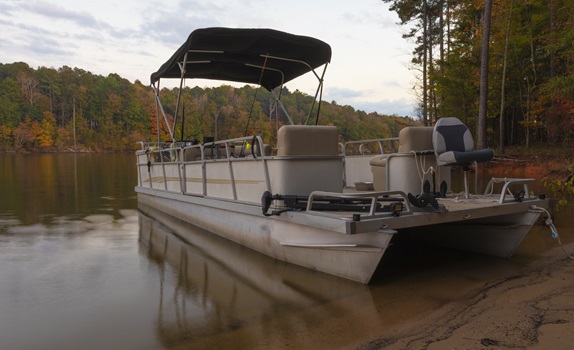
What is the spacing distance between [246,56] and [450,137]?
4838mm

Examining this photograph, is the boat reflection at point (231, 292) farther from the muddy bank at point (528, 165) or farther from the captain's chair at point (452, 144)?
the muddy bank at point (528, 165)

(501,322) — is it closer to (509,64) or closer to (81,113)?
(509,64)

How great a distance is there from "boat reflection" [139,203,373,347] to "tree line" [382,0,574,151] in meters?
13.7

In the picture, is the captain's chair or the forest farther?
the forest

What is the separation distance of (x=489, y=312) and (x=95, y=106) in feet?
333

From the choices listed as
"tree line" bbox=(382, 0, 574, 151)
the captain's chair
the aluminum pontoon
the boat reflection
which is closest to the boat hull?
the aluminum pontoon

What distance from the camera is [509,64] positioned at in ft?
70.1

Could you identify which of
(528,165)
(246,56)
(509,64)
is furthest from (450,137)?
(509,64)

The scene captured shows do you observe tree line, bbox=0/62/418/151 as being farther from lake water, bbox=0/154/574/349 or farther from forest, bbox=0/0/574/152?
lake water, bbox=0/154/574/349

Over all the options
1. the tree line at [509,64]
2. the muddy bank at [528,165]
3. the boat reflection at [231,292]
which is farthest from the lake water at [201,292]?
the tree line at [509,64]

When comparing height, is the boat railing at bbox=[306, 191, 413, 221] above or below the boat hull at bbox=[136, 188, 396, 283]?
above

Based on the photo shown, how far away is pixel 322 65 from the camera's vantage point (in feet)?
26.9

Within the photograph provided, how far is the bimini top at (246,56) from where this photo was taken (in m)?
7.13

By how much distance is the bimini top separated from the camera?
281 inches
